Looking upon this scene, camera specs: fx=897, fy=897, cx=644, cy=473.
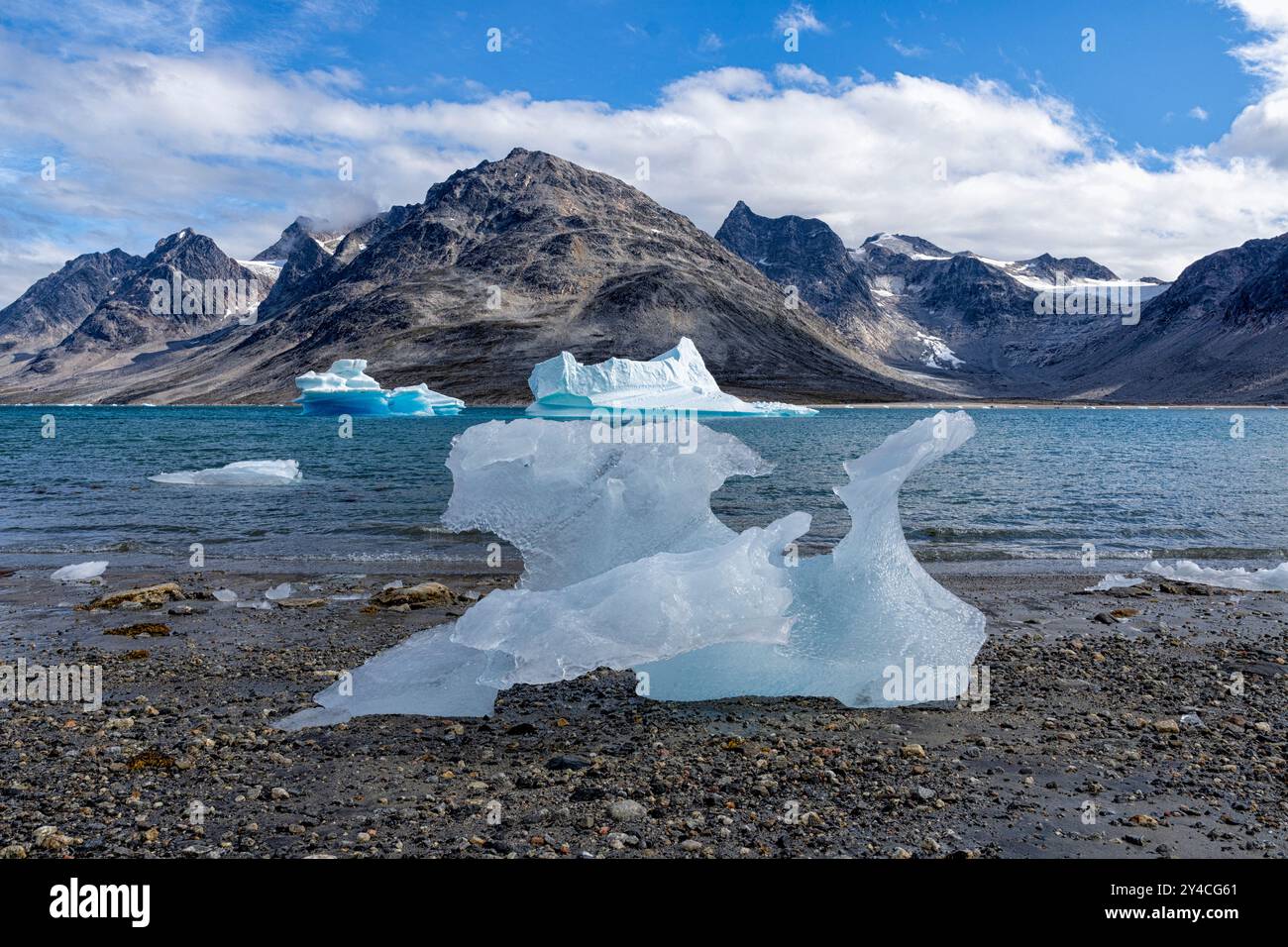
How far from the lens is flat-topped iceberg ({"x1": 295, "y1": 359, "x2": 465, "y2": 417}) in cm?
9025

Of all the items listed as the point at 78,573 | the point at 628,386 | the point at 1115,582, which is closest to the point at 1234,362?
the point at 628,386

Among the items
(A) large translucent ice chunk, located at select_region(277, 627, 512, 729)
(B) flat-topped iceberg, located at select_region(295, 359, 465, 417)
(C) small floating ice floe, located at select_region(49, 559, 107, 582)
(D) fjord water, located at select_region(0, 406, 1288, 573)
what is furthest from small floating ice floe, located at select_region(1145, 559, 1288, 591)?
(B) flat-topped iceberg, located at select_region(295, 359, 465, 417)

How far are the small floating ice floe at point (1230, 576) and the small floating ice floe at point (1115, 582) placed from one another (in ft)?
2.67

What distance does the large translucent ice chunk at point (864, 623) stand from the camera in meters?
8.07

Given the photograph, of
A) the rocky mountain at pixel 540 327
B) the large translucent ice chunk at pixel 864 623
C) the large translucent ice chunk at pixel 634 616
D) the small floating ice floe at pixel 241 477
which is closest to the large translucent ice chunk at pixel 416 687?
the large translucent ice chunk at pixel 634 616

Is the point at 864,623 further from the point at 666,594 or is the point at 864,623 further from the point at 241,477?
the point at 241,477

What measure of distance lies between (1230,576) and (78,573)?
18636 mm

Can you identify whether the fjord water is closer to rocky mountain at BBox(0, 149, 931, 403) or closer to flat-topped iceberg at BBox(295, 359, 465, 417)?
flat-topped iceberg at BBox(295, 359, 465, 417)

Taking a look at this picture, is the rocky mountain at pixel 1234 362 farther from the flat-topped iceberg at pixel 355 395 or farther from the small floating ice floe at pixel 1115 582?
the small floating ice floe at pixel 1115 582

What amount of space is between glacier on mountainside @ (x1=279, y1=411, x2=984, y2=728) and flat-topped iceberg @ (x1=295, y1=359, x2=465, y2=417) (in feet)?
267

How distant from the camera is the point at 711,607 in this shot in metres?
7.32
